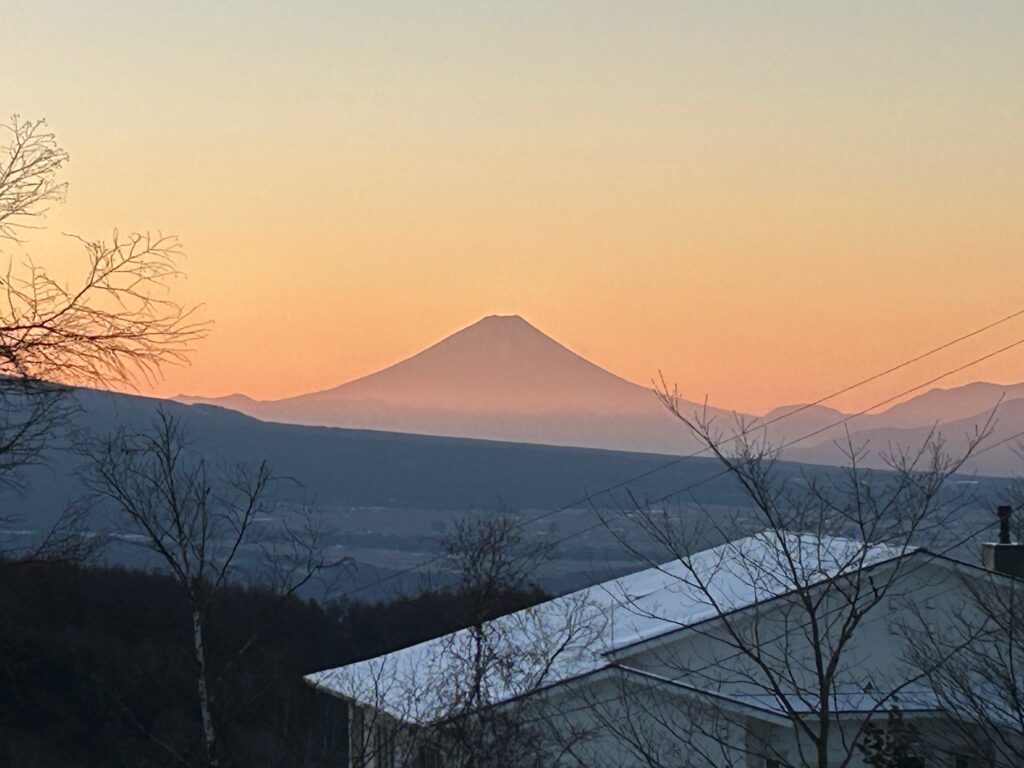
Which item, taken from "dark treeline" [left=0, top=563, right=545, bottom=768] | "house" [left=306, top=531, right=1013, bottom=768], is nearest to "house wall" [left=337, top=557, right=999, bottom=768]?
"house" [left=306, top=531, right=1013, bottom=768]

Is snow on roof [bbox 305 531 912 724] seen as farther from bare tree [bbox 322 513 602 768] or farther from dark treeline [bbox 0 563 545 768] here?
dark treeline [bbox 0 563 545 768]

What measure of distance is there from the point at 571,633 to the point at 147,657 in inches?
857

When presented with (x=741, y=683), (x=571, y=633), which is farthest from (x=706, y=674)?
(x=571, y=633)

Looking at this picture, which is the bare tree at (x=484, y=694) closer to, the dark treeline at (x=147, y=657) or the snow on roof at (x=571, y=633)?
the snow on roof at (x=571, y=633)

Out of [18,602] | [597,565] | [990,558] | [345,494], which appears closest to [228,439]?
[345,494]

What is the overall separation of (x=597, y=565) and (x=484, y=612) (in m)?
142

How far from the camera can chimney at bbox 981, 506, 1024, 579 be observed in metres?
17.6

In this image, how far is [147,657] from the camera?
1299 inches

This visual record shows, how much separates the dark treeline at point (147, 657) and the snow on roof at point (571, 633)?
3.86 ft

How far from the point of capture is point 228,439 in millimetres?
198250

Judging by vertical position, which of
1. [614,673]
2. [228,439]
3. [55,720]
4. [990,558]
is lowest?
[55,720]

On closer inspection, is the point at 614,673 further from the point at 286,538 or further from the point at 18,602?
the point at 18,602

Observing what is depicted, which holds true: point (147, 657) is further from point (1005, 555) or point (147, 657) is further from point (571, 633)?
point (1005, 555)

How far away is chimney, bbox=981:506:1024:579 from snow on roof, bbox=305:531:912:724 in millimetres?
2362
